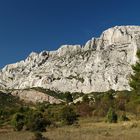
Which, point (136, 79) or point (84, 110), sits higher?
point (136, 79)

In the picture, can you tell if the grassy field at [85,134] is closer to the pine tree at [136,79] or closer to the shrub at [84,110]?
the pine tree at [136,79]

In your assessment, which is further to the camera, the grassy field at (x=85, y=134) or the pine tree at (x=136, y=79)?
the pine tree at (x=136, y=79)

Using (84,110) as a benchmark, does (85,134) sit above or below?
below

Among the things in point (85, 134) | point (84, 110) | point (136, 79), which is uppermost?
point (136, 79)

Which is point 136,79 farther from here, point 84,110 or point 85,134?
point 84,110

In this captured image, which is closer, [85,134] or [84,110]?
[85,134]

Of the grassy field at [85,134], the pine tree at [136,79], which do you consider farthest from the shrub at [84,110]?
the grassy field at [85,134]

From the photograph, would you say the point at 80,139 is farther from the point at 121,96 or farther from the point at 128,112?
the point at 121,96

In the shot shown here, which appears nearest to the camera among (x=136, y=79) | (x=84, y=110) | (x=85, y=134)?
(x=85, y=134)

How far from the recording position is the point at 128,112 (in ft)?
307

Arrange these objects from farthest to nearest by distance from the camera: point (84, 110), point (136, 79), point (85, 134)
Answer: point (84, 110)
point (136, 79)
point (85, 134)

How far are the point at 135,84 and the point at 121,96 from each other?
188ft

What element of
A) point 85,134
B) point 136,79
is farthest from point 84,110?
point 85,134

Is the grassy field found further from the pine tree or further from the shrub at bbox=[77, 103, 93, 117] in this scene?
the shrub at bbox=[77, 103, 93, 117]
